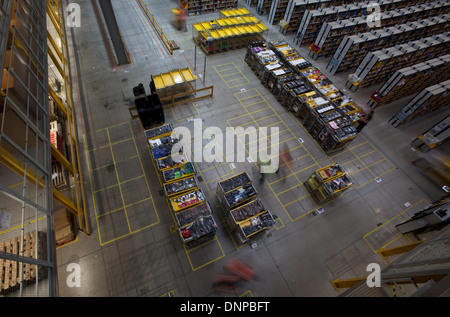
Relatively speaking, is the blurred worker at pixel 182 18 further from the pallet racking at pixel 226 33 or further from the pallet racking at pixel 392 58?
the pallet racking at pixel 392 58

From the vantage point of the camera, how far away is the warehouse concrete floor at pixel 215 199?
9812 mm

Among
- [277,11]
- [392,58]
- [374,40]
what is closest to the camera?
[392,58]

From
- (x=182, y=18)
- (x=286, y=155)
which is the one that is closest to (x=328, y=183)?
(x=286, y=155)

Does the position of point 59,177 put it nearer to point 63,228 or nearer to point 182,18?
point 63,228

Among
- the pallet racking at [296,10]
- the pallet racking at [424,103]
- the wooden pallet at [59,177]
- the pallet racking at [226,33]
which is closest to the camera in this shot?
the wooden pallet at [59,177]

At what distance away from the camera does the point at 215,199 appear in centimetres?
1198

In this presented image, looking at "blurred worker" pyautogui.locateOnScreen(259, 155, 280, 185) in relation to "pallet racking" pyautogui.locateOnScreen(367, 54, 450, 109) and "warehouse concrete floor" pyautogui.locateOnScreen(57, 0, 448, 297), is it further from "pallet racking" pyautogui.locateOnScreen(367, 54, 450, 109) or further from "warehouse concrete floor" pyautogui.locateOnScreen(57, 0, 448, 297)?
"pallet racking" pyautogui.locateOnScreen(367, 54, 450, 109)

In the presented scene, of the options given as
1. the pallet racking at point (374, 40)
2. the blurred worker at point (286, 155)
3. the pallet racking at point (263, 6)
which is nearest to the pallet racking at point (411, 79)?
the pallet racking at point (374, 40)

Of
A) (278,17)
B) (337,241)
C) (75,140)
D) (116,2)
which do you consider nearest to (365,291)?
(337,241)

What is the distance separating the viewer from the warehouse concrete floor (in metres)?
9.81

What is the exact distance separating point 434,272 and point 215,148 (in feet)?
35.9

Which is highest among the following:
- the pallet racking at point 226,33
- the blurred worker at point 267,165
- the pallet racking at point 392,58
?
the pallet racking at point 226,33

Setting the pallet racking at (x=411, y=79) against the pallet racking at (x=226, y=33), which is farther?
the pallet racking at (x=226, y=33)

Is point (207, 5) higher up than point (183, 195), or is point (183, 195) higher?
point (207, 5)
